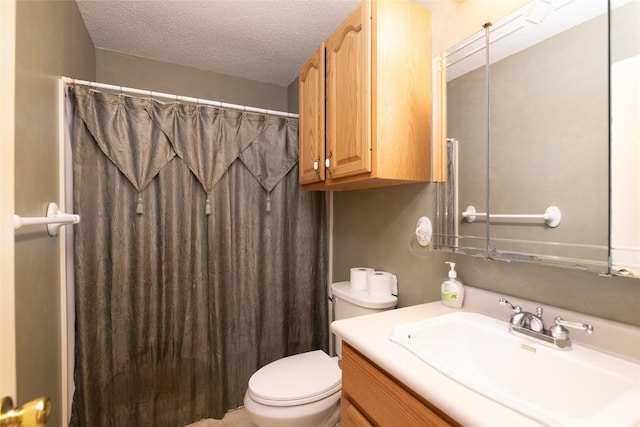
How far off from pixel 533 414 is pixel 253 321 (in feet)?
5.20

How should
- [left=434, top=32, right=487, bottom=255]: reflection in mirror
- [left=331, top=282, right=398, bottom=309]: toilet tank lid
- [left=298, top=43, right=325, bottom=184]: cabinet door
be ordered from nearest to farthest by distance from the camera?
1. [left=434, top=32, right=487, bottom=255]: reflection in mirror
2. [left=331, top=282, right=398, bottom=309]: toilet tank lid
3. [left=298, top=43, right=325, bottom=184]: cabinet door

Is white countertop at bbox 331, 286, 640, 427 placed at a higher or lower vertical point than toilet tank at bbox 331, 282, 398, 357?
higher

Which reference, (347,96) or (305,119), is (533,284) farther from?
(305,119)

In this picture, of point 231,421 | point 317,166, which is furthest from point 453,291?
point 231,421

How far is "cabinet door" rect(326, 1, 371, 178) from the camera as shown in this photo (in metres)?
1.18

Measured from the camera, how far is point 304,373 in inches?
56.0

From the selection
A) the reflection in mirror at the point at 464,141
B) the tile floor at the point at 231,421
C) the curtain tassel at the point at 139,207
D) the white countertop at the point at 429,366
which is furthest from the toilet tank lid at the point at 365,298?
the curtain tassel at the point at 139,207

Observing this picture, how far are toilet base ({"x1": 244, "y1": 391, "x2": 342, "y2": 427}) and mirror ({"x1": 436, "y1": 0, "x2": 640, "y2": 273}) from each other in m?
0.89

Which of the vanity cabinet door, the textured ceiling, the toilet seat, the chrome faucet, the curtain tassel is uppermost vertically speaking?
the textured ceiling

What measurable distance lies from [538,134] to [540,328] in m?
0.60

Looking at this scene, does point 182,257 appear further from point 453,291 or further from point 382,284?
point 453,291

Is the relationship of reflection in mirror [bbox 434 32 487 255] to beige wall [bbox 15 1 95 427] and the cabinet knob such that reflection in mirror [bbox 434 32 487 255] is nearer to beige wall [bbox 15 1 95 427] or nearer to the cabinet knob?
the cabinet knob

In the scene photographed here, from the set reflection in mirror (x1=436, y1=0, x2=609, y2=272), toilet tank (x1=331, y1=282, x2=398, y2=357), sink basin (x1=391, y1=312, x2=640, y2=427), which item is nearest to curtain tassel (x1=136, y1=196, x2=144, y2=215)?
toilet tank (x1=331, y1=282, x2=398, y2=357)

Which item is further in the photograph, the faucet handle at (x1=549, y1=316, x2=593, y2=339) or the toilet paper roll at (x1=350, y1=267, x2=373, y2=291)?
the toilet paper roll at (x1=350, y1=267, x2=373, y2=291)
